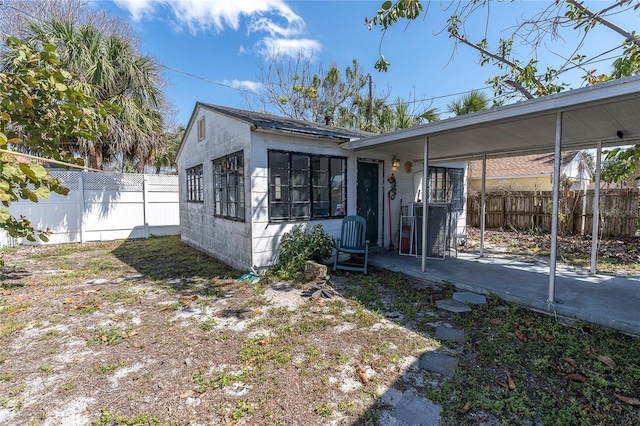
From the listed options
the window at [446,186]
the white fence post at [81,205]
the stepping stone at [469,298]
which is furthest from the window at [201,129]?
the stepping stone at [469,298]

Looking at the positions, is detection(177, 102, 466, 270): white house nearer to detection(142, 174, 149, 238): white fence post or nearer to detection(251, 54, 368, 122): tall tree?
detection(142, 174, 149, 238): white fence post

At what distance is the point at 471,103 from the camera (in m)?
9.92

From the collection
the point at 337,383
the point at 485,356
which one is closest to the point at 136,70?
the point at 337,383

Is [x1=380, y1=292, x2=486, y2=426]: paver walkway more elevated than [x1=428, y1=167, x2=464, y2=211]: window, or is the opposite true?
[x1=428, y1=167, x2=464, y2=211]: window

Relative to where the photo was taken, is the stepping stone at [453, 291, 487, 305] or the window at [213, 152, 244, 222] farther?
the window at [213, 152, 244, 222]

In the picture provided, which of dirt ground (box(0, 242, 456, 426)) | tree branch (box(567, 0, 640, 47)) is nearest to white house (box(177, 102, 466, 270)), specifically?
dirt ground (box(0, 242, 456, 426))

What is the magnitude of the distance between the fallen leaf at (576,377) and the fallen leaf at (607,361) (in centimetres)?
37

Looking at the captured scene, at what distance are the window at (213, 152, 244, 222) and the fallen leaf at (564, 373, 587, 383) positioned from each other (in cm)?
531

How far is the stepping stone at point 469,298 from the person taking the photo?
14.1ft

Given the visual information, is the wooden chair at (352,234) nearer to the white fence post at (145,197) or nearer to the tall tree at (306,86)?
the white fence post at (145,197)

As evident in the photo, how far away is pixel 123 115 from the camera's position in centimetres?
935

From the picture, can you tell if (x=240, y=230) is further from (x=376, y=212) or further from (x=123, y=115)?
(x=123, y=115)

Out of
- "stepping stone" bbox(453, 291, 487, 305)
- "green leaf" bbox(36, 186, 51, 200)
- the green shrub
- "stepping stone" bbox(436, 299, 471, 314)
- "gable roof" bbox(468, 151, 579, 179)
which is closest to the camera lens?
"green leaf" bbox(36, 186, 51, 200)

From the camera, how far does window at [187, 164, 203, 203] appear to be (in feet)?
28.6
